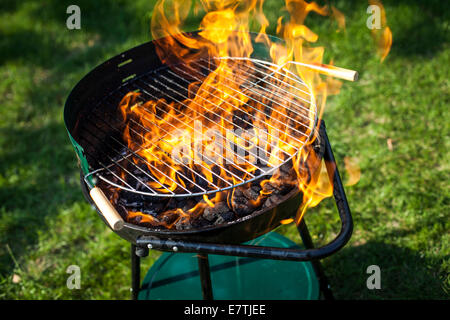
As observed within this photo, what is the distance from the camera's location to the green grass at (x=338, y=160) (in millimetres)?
2465

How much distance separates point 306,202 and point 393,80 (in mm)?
2351

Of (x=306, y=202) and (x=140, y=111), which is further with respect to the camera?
(x=140, y=111)

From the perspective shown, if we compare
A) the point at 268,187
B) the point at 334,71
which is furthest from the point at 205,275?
the point at 334,71

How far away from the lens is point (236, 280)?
2264 mm

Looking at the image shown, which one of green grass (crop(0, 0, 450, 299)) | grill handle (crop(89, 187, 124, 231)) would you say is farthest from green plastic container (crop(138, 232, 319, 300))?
grill handle (crop(89, 187, 124, 231))

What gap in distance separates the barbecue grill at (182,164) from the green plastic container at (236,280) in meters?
0.13

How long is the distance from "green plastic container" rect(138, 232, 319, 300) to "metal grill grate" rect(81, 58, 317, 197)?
2.36 feet

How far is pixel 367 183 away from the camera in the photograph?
2824mm

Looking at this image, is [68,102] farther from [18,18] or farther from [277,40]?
[18,18]

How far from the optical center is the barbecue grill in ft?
4.70

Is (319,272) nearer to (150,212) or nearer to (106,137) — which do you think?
(150,212)

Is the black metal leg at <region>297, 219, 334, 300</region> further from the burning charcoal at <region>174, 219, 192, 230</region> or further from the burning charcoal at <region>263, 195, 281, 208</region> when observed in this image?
the burning charcoal at <region>174, 219, 192, 230</region>

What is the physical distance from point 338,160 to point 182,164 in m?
1.65
